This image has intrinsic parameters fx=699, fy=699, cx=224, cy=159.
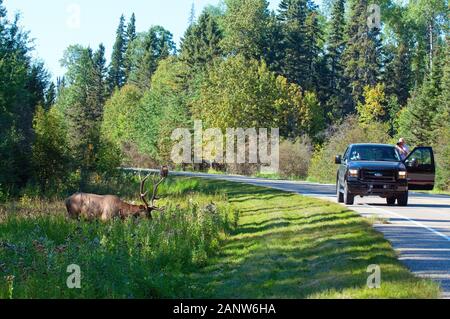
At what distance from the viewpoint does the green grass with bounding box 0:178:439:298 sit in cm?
992

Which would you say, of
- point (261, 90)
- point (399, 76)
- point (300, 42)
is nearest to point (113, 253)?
point (261, 90)

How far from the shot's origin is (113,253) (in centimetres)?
1232

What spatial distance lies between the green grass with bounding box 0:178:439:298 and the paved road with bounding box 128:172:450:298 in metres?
0.37

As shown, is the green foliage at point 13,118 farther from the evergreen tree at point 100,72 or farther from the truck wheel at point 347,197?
the evergreen tree at point 100,72

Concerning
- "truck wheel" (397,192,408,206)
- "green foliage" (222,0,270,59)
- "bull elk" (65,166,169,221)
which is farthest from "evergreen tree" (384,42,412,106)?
"bull elk" (65,166,169,221)

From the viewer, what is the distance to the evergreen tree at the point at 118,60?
124625 mm

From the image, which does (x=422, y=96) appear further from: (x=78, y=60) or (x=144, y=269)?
(x=78, y=60)

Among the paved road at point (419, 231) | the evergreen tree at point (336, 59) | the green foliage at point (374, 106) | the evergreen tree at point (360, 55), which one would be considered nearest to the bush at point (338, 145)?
the paved road at point (419, 231)

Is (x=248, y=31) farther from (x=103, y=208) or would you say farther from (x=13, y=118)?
(x=103, y=208)

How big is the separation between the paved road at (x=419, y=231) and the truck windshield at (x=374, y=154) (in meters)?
1.51

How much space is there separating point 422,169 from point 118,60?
105 meters

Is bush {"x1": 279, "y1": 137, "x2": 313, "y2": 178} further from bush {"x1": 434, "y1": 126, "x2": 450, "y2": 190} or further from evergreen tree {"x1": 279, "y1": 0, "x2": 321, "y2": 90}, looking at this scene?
evergreen tree {"x1": 279, "y1": 0, "x2": 321, "y2": 90}
